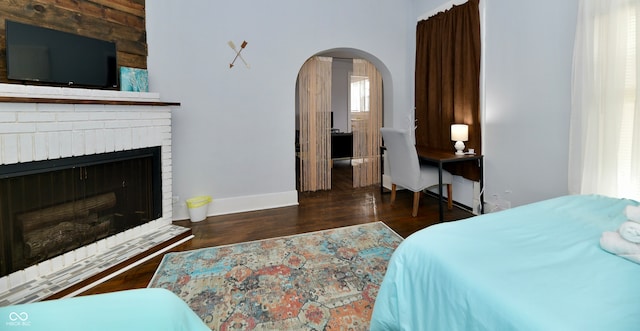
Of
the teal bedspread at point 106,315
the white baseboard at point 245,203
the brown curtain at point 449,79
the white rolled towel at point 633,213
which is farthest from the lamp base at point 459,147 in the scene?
the teal bedspread at point 106,315

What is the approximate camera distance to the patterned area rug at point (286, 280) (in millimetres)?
1804

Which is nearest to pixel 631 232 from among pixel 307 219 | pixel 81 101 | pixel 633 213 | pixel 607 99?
pixel 633 213

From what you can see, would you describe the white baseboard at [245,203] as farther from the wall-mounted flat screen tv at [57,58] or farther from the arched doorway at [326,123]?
the wall-mounted flat screen tv at [57,58]

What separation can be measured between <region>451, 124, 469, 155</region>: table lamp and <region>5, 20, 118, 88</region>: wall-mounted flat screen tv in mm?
3419

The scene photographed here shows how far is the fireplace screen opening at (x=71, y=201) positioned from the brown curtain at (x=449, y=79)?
3270 millimetres

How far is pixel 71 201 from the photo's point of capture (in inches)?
92.5

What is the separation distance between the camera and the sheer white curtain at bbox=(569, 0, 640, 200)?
206 cm

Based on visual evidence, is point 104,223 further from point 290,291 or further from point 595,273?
point 595,273

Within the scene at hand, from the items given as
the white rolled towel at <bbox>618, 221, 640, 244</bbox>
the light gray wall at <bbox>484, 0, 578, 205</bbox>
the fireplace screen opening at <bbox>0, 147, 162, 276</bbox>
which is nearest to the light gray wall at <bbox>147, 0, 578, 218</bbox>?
the light gray wall at <bbox>484, 0, 578, 205</bbox>

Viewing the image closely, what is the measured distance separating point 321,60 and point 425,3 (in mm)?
1555

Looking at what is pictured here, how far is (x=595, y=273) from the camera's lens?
107 cm

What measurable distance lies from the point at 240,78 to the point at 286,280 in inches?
94.4

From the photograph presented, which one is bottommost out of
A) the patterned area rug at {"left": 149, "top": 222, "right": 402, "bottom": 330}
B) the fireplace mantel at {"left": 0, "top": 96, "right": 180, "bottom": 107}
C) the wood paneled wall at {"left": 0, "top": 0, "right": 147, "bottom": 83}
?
the patterned area rug at {"left": 149, "top": 222, "right": 402, "bottom": 330}

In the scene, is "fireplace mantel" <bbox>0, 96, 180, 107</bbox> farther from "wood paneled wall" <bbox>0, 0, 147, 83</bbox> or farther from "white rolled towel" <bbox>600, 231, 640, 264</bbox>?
"white rolled towel" <bbox>600, 231, 640, 264</bbox>
